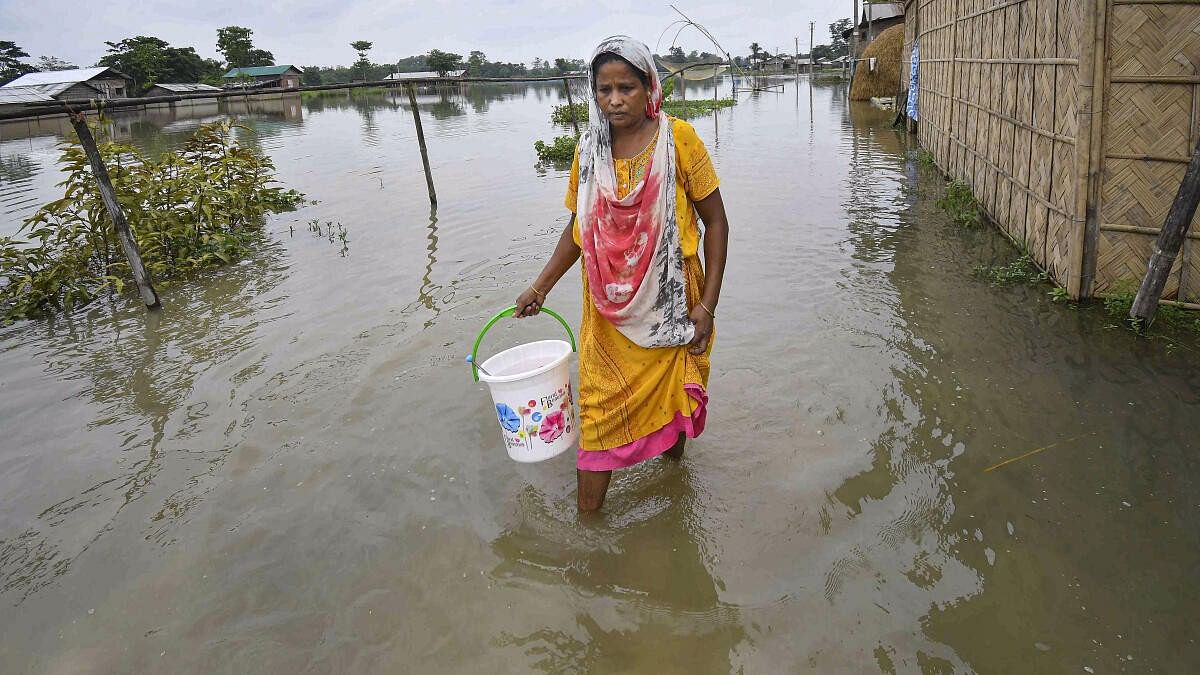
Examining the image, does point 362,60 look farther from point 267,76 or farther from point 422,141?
point 422,141

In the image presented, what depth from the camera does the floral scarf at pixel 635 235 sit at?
7.29 feet

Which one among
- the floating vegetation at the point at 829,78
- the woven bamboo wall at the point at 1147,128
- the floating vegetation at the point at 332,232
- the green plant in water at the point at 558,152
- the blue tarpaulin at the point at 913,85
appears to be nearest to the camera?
the woven bamboo wall at the point at 1147,128

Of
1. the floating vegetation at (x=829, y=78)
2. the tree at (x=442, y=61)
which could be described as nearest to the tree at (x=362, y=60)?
the tree at (x=442, y=61)

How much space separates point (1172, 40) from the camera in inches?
146

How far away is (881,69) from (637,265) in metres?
22.0

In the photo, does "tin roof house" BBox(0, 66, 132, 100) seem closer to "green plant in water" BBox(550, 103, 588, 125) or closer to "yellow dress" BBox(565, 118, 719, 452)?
"green plant in water" BBox(550, 103, 588, 125)

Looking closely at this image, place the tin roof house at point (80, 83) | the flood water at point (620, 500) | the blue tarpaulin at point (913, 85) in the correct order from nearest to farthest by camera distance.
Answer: the flood water at point (620, 500) → the blue tarpaulin at point (913, 85) → the tin roof house at point (80, 83)

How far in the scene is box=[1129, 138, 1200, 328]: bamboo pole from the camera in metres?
3.49

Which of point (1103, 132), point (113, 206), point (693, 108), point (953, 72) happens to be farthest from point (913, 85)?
point (113, 206)

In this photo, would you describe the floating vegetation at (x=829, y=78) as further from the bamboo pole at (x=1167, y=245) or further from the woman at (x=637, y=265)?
the woman at (x=637, y=265)

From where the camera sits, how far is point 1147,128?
3.86 m

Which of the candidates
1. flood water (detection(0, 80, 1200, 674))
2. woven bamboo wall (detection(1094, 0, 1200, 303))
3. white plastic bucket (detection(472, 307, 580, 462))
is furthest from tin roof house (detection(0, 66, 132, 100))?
woven bamboo wall (detection(1094, 0, 1200, 303))

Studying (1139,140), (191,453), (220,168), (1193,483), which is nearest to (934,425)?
(1193,483)

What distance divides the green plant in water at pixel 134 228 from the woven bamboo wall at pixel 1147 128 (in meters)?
6.59
